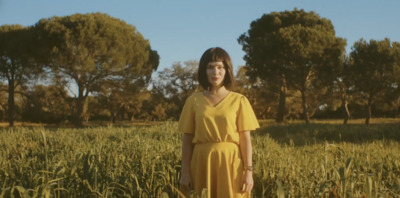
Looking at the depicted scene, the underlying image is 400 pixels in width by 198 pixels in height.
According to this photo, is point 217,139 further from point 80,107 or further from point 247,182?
point 80,107

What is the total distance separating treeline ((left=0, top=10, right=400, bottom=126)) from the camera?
1084 inches

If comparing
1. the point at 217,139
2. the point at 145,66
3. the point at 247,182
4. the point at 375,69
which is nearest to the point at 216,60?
the point at 217,139

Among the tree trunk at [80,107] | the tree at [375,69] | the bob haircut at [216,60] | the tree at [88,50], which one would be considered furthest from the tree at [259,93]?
the bob haircut at [216,60]

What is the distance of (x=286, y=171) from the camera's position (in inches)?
131

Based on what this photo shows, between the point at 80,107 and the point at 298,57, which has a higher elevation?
the point at 298,57

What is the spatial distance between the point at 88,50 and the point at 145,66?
19.2 ft

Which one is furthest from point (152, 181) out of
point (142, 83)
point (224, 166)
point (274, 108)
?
point (274, 108)

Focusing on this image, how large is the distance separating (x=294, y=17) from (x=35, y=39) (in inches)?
898

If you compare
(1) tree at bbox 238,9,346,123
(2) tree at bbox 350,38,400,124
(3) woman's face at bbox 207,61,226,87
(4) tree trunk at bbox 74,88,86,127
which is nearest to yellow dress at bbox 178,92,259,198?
(3) woman's face at bbox 207,61,226,87

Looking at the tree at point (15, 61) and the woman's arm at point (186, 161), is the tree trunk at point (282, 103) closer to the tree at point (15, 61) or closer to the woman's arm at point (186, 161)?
the tree at point (15, 61)

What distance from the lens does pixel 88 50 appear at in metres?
29.8

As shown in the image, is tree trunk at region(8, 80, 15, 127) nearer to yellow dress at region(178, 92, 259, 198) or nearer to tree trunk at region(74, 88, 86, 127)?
tree trunk at region(74, 88, 86, 127)

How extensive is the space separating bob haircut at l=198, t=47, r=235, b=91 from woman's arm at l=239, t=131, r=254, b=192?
1.46 feet

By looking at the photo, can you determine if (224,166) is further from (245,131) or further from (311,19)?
(311,19)
